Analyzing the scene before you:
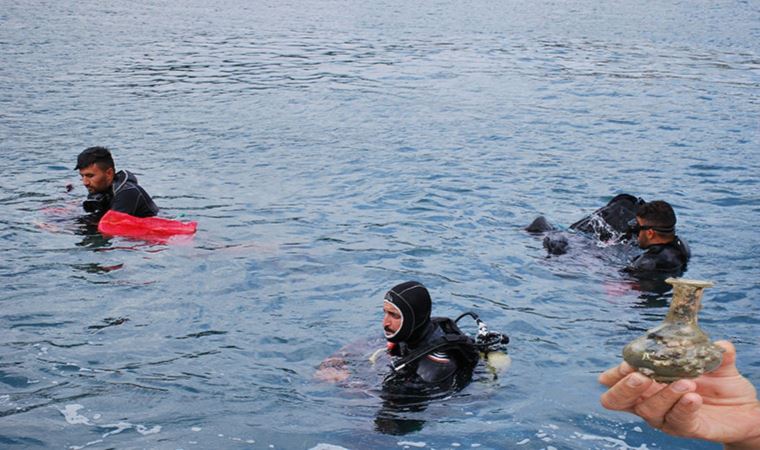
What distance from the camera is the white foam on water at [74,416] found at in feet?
21.1

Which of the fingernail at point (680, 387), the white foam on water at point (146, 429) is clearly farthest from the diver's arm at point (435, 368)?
the fingernail at point (680, 387)

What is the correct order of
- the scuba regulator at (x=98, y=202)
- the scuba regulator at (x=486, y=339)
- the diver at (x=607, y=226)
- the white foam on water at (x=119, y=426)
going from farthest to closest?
the scuba regulator at (x=98, y=202) → the diver at (x=607, y=226) → the scuba regulator at (x=486, y=339) → the white foam on water at (x=119, y=426)

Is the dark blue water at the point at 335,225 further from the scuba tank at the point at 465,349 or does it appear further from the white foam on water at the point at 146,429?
the scuba tank at the point at 465,349

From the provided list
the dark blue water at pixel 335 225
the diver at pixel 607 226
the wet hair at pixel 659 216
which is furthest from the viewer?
the diver at pixel 607 226

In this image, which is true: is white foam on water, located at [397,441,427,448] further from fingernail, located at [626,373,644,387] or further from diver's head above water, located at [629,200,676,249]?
diver's head above water, located at [629,200,676,249]

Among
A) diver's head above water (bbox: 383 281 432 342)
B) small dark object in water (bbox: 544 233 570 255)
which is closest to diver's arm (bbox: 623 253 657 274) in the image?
small dark object in water (bbox: 544 233 570 255)

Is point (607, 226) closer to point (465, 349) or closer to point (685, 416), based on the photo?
point (465, 349)

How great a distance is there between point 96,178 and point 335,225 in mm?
2819

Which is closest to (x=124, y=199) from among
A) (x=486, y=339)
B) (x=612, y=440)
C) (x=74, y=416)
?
(x=74, y=416)

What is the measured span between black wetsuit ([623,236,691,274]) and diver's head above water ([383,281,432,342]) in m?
3.25

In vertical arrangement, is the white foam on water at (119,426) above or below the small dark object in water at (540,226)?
below

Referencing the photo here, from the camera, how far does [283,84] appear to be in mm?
21188

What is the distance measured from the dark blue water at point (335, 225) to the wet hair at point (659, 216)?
0.67 metres

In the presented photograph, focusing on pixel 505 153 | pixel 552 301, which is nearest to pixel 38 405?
pixel 552 301
